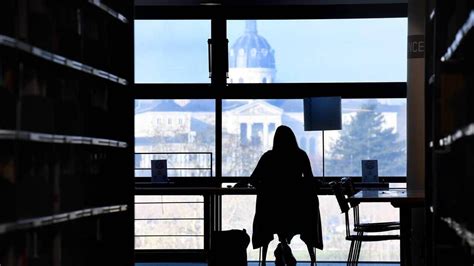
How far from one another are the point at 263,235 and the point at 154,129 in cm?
292

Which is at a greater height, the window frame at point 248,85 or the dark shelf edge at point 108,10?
the window frame at point 248,85

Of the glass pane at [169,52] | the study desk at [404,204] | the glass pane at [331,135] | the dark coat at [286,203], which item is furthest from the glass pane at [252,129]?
the study desk at [404,204]

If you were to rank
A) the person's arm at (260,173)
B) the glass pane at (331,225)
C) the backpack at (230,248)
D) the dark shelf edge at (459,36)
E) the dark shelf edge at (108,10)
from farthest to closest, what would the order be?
the glass pane at (331,225) → the backpack at (230,248) → the person's arm at (260,173) → the dark shelf edge at (108,10) → the dark shelf edge at (459,36)

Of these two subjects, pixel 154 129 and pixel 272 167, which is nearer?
pixel 272 167

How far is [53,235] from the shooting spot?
3.11 metres

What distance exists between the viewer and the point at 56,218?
3072 millimetres

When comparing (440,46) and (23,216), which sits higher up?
(440,46)

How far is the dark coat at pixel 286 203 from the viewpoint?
6562 millimetres

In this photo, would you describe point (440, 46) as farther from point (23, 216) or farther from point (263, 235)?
point (263, 235)

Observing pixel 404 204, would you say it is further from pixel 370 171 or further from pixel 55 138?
pixel 55 138

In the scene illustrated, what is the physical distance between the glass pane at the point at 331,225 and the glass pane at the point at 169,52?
1.46 metres

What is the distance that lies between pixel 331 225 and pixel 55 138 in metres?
6.18

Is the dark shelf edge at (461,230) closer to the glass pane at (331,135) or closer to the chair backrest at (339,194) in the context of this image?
the chair backrest at (339,194)

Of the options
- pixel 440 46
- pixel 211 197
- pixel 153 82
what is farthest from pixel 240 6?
pixel 440 46
